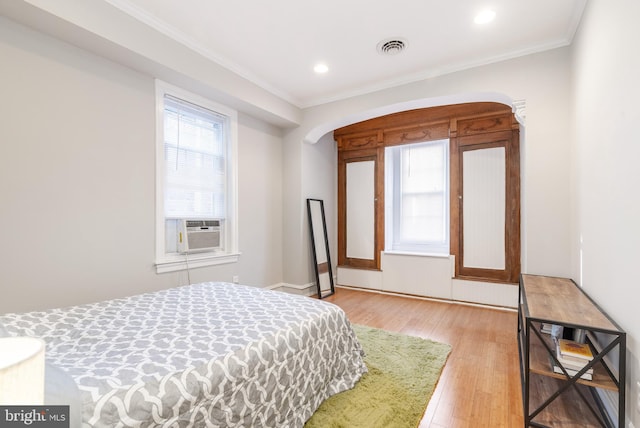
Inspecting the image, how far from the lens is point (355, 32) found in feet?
8.68

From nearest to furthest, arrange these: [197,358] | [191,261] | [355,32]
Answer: [197,358] < [355,32] < [191,261]

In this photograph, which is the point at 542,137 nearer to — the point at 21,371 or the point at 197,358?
the point at 197,358

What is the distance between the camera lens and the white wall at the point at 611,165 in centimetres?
137

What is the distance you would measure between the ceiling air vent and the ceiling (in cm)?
4

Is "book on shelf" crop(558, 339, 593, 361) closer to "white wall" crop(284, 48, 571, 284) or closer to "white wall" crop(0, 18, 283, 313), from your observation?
"white wall" crop(284, 48, 571, 284)

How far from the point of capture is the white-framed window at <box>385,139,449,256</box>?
4.41 m

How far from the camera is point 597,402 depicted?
5.88 ft

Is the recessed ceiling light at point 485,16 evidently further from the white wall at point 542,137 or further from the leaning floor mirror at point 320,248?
the leaning floor mirror at point 320,248

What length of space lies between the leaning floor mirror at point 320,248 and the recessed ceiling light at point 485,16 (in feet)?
9.19

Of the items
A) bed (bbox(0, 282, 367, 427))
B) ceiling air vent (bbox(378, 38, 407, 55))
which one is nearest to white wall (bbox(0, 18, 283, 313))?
bed (bbox(0, 282, 367, 427))

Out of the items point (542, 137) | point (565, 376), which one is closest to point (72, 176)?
point (565, 376)

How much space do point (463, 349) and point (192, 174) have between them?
10.6ft

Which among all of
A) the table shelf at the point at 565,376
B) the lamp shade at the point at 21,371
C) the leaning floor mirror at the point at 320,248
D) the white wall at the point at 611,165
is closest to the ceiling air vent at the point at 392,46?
the white wall at the point at 611,165

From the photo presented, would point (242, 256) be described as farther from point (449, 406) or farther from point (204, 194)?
point (449, 406)
